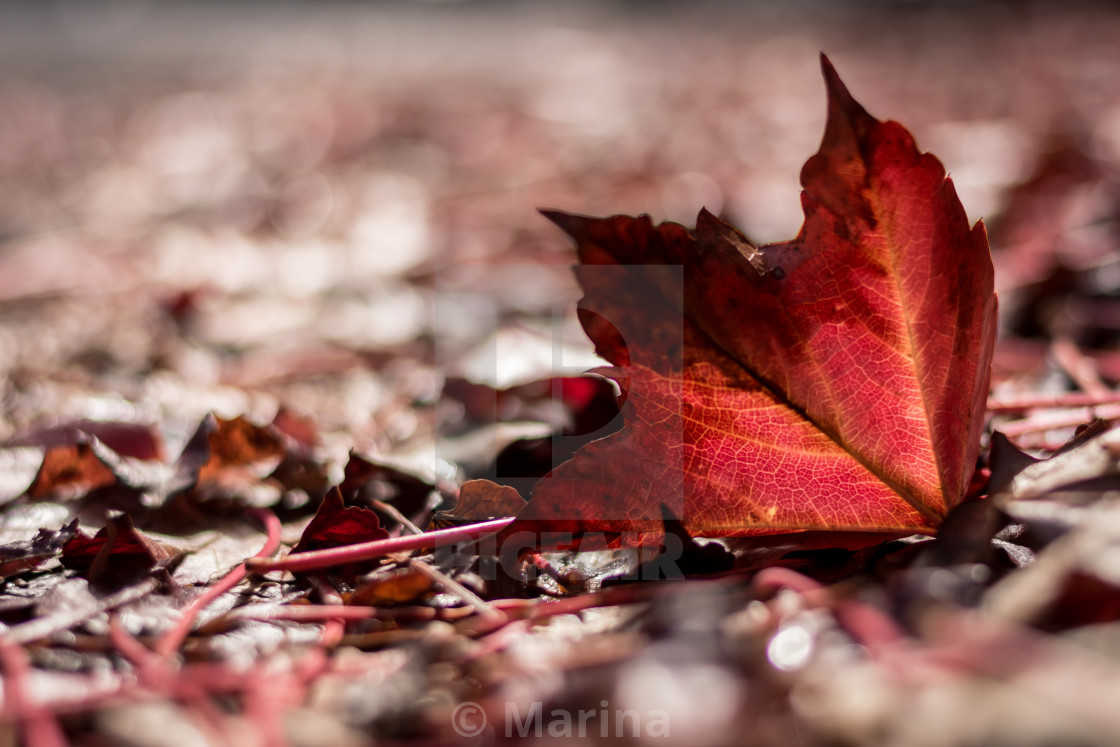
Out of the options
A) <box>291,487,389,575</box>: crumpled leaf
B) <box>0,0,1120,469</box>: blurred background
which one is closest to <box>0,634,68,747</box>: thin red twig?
<box>291,487,389,575</box>: crumpled leaf

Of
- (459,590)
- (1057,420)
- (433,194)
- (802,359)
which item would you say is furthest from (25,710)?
(433,194)

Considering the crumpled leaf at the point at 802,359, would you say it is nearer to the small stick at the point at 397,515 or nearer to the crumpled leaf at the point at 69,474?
Answer: the small stick at the point at 397,515

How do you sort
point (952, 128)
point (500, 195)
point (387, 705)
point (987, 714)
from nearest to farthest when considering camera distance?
point (987, 714), point (387, 705), point (500, 195), point (952, 128)

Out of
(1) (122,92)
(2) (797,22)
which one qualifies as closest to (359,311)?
(1) (122,92)

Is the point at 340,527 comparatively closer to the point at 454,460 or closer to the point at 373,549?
the point at 373,549

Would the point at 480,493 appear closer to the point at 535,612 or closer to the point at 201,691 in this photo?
the point at 535,612
